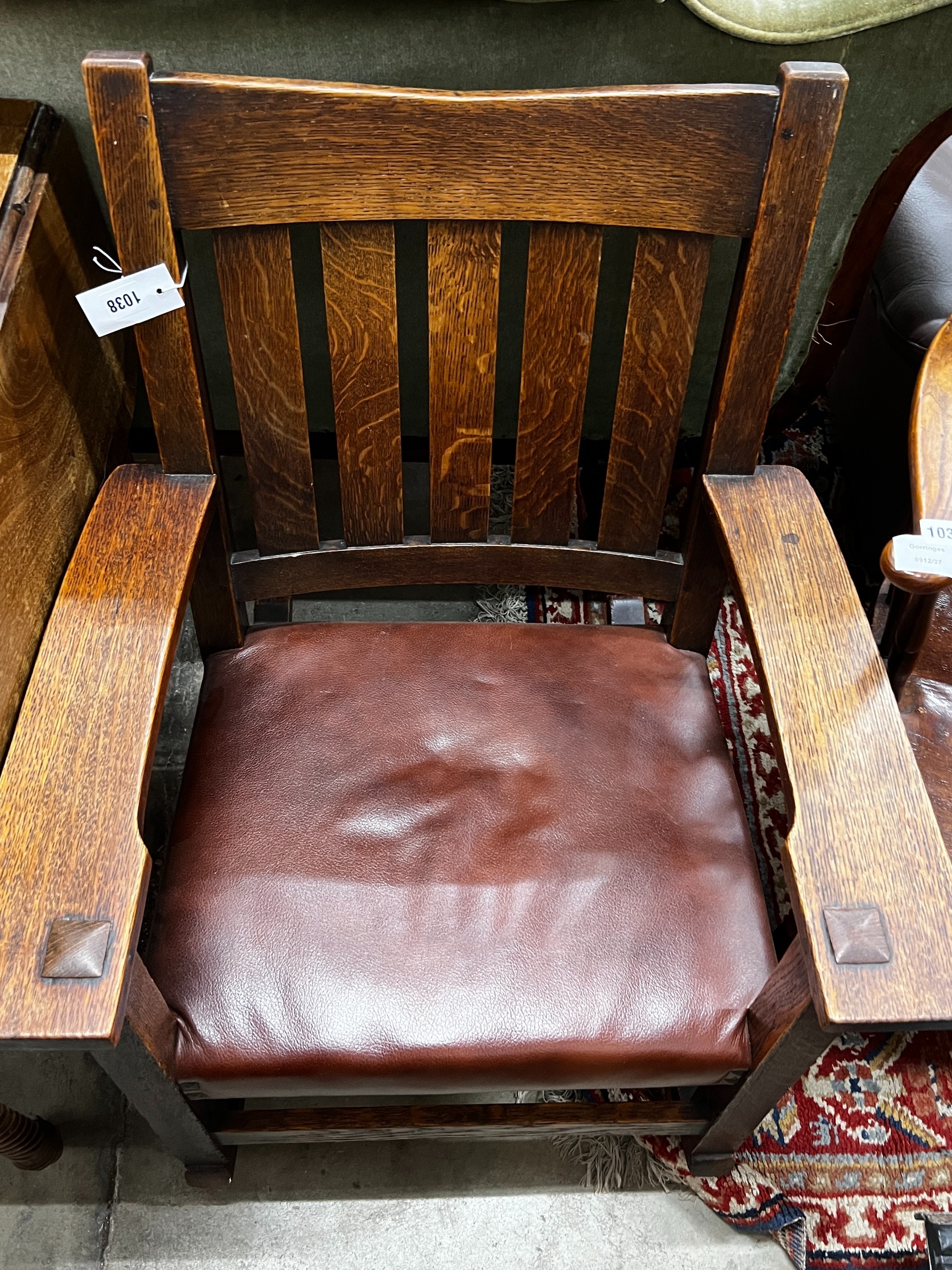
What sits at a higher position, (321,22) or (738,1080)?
(321,22)

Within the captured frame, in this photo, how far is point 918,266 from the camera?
1.53 meters

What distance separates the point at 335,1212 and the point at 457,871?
0.59 meters

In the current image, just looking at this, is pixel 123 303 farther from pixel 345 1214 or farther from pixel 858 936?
pixel 345 1214

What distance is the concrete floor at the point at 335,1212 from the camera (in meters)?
1.24

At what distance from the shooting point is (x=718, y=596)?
111cm

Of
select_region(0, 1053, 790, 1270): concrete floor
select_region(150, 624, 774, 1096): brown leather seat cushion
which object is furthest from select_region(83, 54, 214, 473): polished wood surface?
select_region(0, 1053, 790, 1270): concrete floor

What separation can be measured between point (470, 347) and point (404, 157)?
0.18m

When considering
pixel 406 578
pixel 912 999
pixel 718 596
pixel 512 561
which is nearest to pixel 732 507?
pixel 718 596

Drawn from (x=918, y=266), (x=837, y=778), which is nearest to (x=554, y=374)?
(x=837, y=778)

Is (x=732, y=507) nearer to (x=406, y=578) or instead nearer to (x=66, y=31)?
(x=406, y=578)

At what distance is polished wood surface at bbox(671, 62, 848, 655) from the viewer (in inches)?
31.7

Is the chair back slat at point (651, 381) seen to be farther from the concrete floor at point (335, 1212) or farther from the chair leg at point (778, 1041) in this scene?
the concrete floor at point (335, 1212)

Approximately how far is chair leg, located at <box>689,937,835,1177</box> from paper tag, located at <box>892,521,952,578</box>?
0.34 metres

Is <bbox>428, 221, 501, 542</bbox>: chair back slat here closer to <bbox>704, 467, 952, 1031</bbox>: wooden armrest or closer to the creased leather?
<bbox>704, 467, 952, 1031</bbox>: wooden armrest
